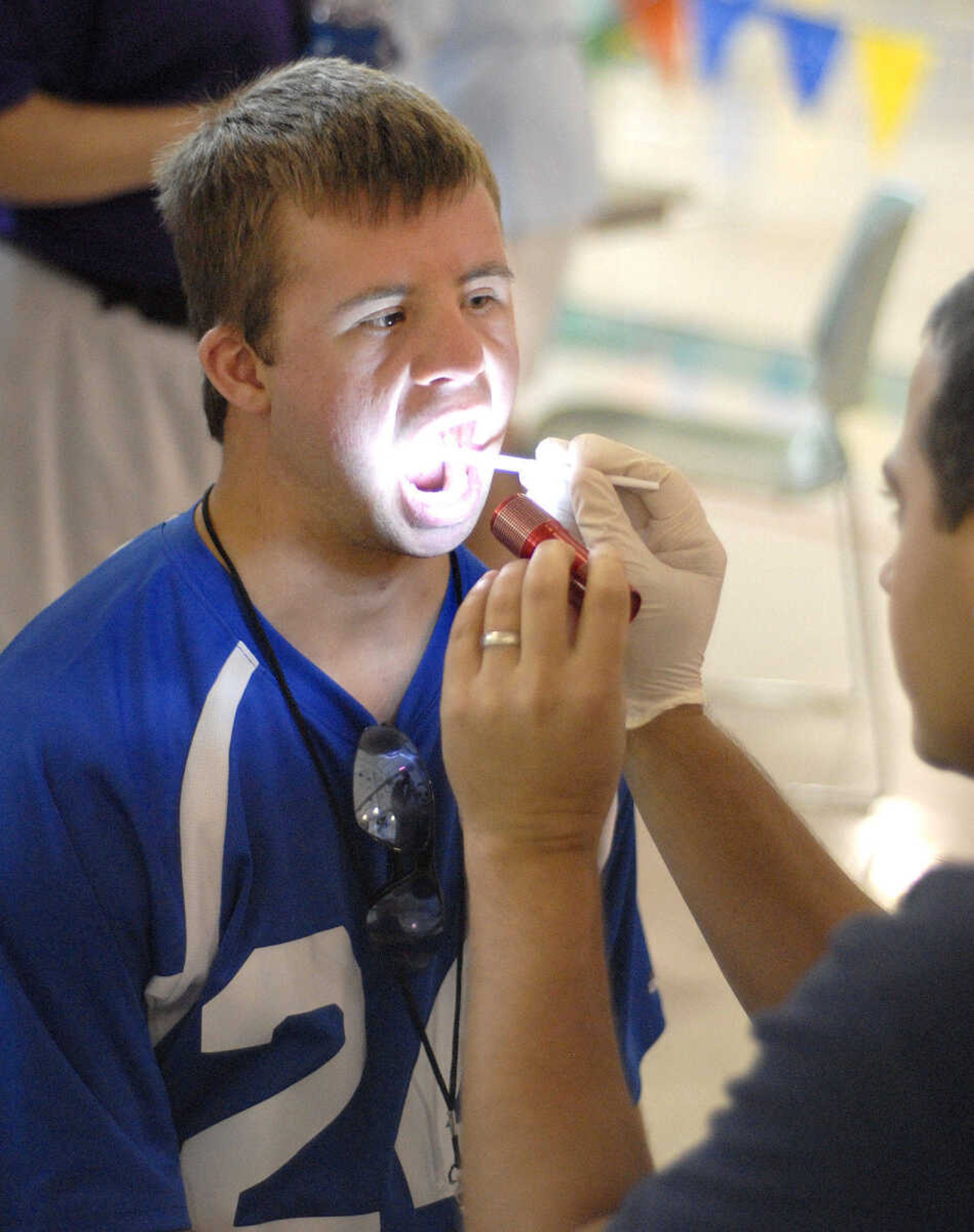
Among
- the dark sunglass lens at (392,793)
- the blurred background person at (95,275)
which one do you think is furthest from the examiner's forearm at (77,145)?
the dark sunglass lens at (392,793)

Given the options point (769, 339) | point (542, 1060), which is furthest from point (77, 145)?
point (769, 339)

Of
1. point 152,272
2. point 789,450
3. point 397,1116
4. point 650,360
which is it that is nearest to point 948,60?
point 650,360

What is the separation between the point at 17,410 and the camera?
1.83 meters

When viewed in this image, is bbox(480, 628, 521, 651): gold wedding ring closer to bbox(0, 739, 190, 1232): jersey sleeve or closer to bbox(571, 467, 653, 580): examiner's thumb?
bbox(571, 467, 653, 580): examiner's thumb

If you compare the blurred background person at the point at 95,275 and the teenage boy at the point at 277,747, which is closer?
Answer: the teenage boy at the point at 277,747

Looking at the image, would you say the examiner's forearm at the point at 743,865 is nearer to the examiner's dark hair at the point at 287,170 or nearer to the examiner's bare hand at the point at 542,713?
the examiner's bare hand at the point at 542,713

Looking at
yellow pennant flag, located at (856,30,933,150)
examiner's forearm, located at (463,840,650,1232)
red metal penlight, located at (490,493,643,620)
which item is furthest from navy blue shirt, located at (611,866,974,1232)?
yellow pennant flag, located at (856,30,933,150)

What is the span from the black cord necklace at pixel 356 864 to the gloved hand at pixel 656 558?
26 centimetres

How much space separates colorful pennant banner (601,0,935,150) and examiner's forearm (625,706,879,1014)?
3.71 m

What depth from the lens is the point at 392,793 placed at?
1161 millimetres

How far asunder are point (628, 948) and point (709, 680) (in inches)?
73.9

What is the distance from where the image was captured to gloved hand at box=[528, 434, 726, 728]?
4.00ft

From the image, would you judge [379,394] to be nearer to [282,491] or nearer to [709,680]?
[282,491]

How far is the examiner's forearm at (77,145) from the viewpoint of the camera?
161 centimetres
